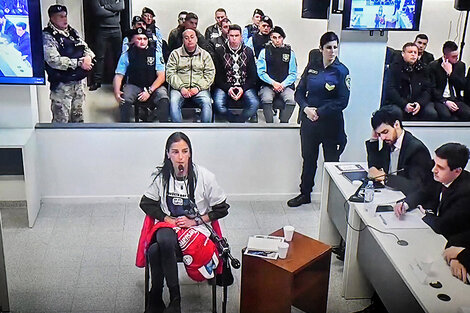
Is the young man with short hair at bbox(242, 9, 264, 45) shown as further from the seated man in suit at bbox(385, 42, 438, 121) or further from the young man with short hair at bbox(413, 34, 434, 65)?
the seated man in suit at bbox(385, 42, 438, 121)

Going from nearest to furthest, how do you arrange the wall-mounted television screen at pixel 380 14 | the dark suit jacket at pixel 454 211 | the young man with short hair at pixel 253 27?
the dark suit jacket at pixel 454 211, the wall-mounted television screen at pixel 380 14, the young man with short hair at pixel 253 27

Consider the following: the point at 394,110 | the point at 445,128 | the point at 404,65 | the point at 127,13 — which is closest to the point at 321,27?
the point at 127,13

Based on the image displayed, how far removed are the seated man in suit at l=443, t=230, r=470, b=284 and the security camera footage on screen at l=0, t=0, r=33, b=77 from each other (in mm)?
3453

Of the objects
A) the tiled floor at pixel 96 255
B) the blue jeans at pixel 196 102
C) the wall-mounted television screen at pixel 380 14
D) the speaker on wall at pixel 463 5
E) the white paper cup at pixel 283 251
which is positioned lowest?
the tiled floor at pixel 96 255

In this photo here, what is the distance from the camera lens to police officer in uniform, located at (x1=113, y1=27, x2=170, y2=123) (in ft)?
17.9

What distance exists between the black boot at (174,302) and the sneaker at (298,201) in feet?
6.66

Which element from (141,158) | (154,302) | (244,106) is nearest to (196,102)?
(244,106)

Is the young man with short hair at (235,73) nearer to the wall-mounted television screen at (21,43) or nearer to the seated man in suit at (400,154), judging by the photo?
the wall-mounted television screen at (21,43)

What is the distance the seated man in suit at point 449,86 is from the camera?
593 centimetres

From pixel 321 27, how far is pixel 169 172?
239 inches

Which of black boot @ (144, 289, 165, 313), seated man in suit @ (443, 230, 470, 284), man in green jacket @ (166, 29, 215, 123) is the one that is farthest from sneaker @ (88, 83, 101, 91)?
seated man in suit @ (443, 230, 470, 284)

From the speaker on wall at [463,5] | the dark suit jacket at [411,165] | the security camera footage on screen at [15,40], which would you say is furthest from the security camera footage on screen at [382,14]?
the security camera footage on screen at [15,40]

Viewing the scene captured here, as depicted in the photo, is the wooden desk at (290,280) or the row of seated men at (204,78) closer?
the wooden desk at (290,280)

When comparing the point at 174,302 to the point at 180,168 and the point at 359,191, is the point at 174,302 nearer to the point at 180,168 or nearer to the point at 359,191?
the point at 180,168
